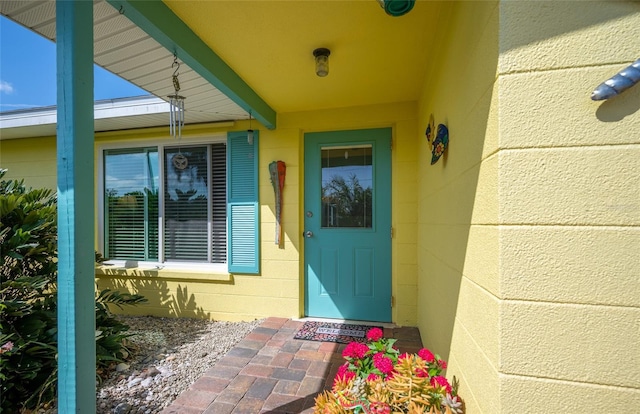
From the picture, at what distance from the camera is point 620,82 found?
0.67 m

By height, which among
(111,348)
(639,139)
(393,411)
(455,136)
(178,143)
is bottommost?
(111,348)

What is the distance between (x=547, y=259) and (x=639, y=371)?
0.34 meters

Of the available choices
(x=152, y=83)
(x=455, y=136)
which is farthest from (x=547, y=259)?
(x=152, y=83)

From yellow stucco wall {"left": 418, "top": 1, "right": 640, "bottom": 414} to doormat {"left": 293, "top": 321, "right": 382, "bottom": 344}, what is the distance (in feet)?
5.68

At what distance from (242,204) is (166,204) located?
1.04m

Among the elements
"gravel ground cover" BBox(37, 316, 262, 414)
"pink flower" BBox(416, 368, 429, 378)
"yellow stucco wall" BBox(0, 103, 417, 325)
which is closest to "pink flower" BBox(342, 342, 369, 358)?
"pink flower" BBox(416, 368, 429, 378)

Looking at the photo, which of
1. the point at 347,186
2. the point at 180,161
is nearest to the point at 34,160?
the point at 180,161

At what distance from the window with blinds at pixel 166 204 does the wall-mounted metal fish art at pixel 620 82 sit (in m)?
3.08

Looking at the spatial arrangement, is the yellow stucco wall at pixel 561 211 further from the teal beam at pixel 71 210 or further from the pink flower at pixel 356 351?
the teal beam at pixel 71 210

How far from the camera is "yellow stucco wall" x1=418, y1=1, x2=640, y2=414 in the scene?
697mm

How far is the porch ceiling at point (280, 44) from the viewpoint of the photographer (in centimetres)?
146

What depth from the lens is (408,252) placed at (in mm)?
2691

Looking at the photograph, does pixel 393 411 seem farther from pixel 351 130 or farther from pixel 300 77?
pixel 351 130

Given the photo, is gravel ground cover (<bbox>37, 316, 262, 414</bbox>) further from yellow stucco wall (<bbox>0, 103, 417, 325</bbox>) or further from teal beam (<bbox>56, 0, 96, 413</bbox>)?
teal beam (<bbox>56, 0, 96, 413</bbox>)
